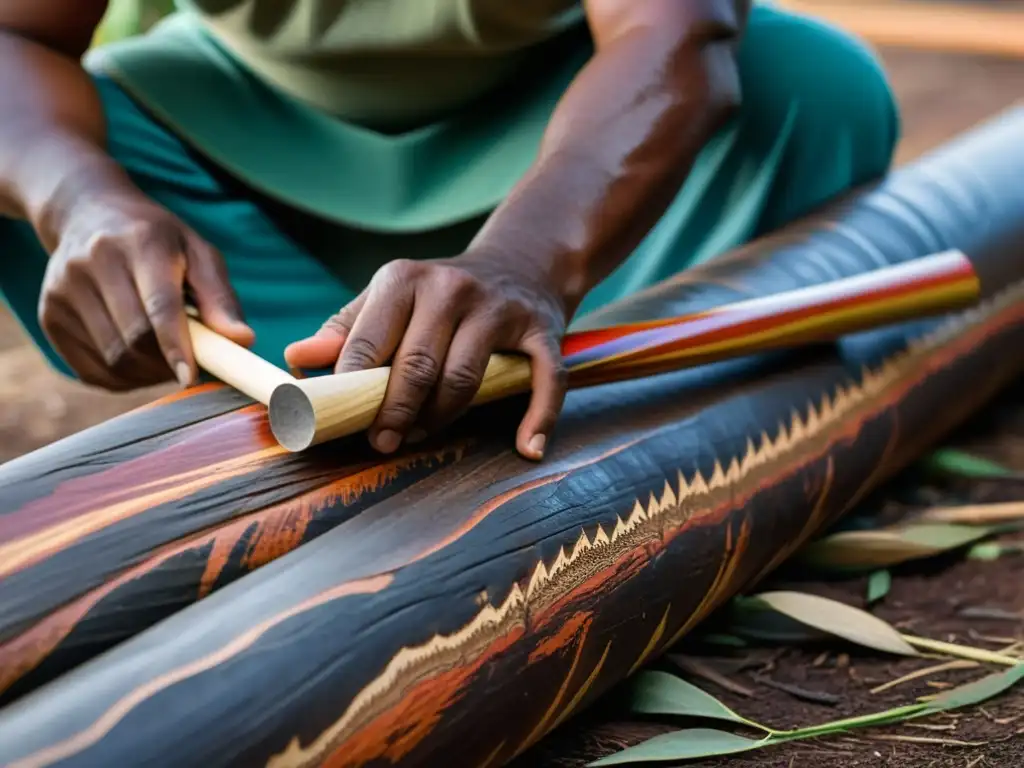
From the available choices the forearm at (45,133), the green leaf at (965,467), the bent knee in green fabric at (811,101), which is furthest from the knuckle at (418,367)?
the green leaf at (965,467)

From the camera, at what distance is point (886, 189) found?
1.37 metres

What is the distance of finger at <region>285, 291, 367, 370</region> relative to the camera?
2.61 feet

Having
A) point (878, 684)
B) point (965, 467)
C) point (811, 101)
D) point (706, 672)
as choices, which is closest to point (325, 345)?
point (706, 672)

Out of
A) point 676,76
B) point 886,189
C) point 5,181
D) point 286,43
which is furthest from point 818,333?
point 5,181

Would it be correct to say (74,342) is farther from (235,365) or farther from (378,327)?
(378,327)

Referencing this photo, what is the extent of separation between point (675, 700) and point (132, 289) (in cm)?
52

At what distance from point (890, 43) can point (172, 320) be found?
367cm

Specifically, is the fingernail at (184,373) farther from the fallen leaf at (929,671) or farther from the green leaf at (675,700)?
the fallen leaf at (929,671)

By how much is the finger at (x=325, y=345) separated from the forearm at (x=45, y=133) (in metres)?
0.37

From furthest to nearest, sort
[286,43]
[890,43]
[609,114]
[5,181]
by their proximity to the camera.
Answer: [890,43] < [286,43] < [5,181] < [609,114]

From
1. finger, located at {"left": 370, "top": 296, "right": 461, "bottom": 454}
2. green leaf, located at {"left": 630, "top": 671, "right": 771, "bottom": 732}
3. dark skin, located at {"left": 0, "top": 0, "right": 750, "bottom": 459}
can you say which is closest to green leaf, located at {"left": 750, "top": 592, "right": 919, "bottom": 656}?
green leaf, located at {"left": 630, "top": 671, "right": 771, "bottom": 732}

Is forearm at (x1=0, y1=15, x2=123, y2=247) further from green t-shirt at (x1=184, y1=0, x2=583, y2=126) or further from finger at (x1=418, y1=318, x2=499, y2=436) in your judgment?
finger at (x1=418, y1=318, x2=499, y2=436)

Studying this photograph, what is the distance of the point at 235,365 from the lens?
2.77 ft

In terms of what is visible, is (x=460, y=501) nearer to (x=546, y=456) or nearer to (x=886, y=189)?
(x=546, y=456)
